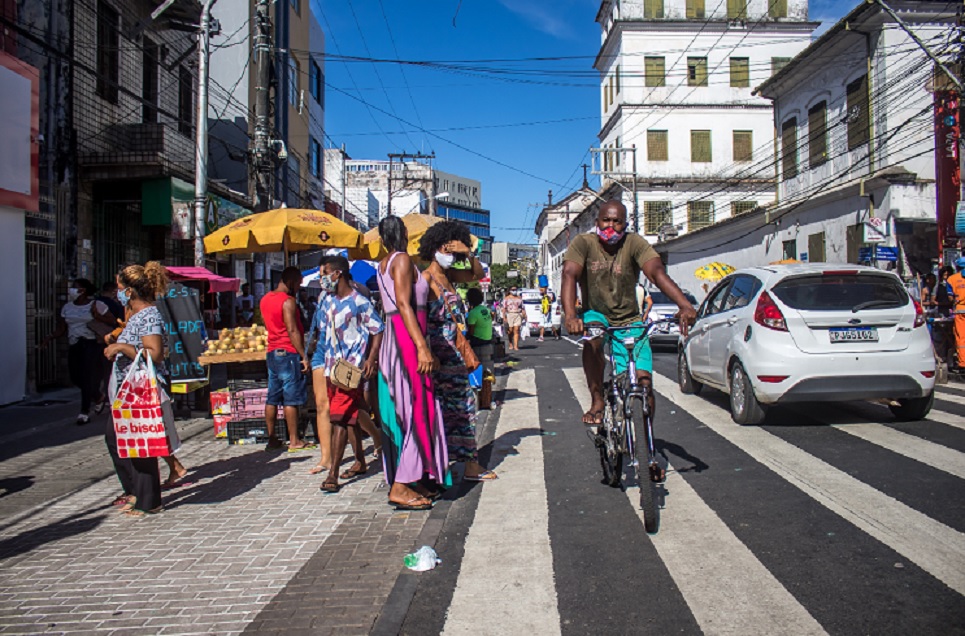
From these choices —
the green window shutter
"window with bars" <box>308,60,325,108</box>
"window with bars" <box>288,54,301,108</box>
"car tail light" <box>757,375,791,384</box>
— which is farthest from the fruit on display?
the green window shutter

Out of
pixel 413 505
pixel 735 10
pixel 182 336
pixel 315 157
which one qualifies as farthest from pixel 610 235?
pixel 735 10

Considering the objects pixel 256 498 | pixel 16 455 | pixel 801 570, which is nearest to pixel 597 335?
pixel 801 570

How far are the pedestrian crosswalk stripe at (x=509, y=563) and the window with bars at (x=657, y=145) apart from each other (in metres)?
43.0

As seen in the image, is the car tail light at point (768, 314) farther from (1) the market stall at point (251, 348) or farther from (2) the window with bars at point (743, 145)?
(2) the window with bars at point (743, 145)

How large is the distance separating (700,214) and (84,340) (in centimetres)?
4202

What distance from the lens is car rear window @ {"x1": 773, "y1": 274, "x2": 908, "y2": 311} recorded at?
274 inches

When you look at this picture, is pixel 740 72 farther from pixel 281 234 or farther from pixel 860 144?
pixel 281 234

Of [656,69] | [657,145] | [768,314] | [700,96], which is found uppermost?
[656,69]

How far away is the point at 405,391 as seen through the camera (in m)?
4.98

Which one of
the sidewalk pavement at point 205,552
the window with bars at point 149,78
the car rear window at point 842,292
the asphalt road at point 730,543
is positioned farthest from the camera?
the window with bars at point 149,78

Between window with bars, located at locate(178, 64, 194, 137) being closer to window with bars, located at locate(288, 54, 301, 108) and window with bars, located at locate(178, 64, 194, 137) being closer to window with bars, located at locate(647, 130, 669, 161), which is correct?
window with bars, located at locate(288, 54, 301, 108)

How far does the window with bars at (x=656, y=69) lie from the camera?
46500mm

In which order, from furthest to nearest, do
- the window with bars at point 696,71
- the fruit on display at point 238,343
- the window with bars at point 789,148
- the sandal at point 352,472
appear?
the window with bars at point 696,71
the window with bars at point 789,148
the fruit on display at point 238,343
the sandal at point 352,472

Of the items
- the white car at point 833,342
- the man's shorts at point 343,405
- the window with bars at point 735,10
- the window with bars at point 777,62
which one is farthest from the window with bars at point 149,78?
the window with bars at point 777,62
